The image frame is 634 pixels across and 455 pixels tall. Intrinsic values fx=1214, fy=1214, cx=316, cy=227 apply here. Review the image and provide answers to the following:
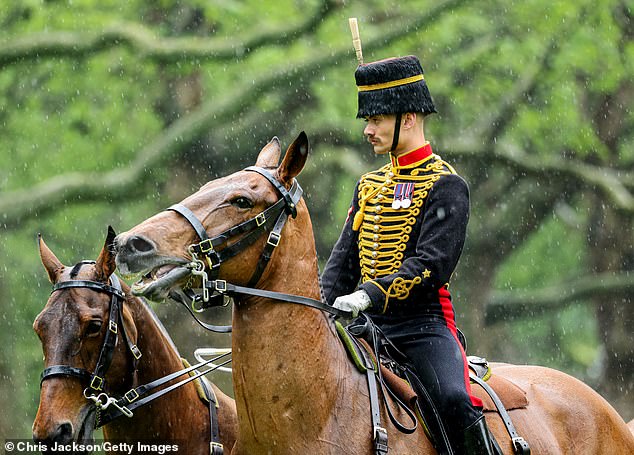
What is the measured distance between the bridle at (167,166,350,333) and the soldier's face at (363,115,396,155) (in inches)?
32.6

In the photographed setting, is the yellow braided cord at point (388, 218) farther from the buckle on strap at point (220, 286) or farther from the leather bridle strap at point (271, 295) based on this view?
the buckle on strap at point (220, 286)

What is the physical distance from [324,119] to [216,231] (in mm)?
10564

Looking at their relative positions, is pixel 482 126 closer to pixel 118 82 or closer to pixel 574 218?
pixel 574 218

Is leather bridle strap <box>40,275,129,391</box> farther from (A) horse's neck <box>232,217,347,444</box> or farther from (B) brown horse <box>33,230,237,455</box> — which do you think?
(A) horse's neck <box>232,217,347,444</box>

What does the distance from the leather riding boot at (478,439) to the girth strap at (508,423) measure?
14.9 inches

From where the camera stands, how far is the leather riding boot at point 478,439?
5.73m

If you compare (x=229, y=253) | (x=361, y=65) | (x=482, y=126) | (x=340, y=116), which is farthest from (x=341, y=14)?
(x=229, y=253)

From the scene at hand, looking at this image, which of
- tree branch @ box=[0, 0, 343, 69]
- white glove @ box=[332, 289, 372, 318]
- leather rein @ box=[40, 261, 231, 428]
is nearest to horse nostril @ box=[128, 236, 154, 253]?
white glove @ box=[332, 289, 372, 318]

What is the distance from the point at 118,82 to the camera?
1636 centimetres

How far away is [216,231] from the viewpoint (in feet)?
17.0

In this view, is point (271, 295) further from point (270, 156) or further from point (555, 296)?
point (555, 296)

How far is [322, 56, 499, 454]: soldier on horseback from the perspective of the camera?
575cm

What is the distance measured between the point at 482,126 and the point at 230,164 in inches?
143

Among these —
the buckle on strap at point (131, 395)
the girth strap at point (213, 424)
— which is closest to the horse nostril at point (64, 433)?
the buckle on strap at point (131, 395)
